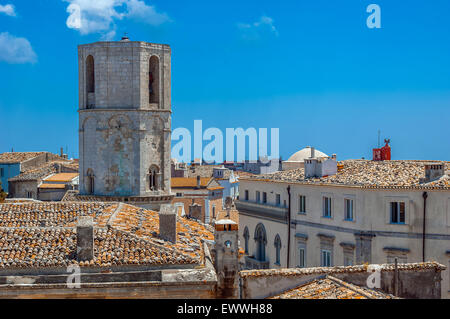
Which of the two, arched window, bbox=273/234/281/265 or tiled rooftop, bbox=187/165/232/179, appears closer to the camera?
arched window, bbox=273/234/281/265

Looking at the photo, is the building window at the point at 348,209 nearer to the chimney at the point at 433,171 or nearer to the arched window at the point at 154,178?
the chimney at the point at 433,171

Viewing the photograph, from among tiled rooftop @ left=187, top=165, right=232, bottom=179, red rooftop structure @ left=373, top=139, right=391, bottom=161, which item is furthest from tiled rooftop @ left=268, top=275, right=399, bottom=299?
tiled rooftop @ left=187, top=165, right=232, bottom=179

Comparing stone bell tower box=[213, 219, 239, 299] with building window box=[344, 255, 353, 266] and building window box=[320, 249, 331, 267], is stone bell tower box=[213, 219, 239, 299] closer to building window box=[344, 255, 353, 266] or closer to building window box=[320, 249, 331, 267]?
building window box=[344, 255, 353, 266]

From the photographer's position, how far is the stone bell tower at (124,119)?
3616 cm

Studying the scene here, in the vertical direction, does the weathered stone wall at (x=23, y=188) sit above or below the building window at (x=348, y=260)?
above

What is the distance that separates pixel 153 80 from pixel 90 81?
3599 millimetres

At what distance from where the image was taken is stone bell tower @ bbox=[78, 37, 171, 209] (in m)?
36.2

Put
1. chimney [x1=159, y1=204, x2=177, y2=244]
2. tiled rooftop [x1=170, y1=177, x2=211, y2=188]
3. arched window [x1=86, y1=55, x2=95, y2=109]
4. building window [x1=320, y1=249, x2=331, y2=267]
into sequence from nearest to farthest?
chimney [x1=159, y1=204, x2=177, y2=244] → building window [x1=320, y1=249, x2=331, y2=267] → arched window [x1=86, y1=55, x2=95, y2=109] → tiled rooftop [x1=170, y1=177, x2=211, y2=188]

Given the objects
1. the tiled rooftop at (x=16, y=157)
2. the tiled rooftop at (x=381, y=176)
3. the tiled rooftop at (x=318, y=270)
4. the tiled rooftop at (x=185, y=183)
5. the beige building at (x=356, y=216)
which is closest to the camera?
the tiled rooftop at (x=318, y=270)

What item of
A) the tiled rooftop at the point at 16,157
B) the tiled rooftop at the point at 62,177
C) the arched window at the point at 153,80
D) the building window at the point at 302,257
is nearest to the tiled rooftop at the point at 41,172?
the tiled rooftop at the point at 62,177

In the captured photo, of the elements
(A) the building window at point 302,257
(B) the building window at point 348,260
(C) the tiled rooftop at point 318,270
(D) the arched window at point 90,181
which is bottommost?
(A) the building window at point 302,257

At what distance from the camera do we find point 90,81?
37.3 meters

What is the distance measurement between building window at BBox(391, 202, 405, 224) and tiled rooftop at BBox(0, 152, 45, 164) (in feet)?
170
